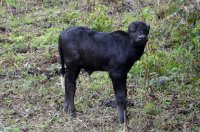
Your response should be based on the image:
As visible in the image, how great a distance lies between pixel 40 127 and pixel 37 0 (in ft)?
20.2

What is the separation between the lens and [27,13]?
10.8 meters

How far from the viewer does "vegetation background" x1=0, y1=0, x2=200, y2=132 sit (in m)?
6.07

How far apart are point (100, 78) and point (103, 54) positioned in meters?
1.68

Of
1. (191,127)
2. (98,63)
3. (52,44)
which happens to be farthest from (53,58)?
(191,127)

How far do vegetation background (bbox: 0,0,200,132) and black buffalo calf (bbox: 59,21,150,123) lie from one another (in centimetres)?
39

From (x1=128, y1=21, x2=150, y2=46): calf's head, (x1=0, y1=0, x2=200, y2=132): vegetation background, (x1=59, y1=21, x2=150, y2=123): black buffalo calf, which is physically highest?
(x1=128, y1=21, x2=150, y2=46): calf's head

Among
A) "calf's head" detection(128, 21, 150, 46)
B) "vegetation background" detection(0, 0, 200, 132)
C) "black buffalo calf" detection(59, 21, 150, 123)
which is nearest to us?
"calf's head" detection(128, 21, 150, 46)

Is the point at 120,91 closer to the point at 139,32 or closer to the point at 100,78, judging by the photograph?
the point at 139,32

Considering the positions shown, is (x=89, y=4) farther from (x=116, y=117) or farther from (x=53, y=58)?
(x=116, y=117)

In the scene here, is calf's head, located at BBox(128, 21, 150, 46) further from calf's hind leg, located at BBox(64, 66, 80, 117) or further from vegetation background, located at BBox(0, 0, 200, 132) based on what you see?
calf's hind leg, located at BBox(64, 66, 80, 117)

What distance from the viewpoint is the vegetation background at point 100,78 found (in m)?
6.07

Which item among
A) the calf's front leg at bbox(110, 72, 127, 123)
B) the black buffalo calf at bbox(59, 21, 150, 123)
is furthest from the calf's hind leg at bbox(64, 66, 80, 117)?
the calf's front leg at bbox(110, 72, 127, 123)

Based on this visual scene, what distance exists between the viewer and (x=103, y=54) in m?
5.90

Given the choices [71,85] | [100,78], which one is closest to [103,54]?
[71,85]
